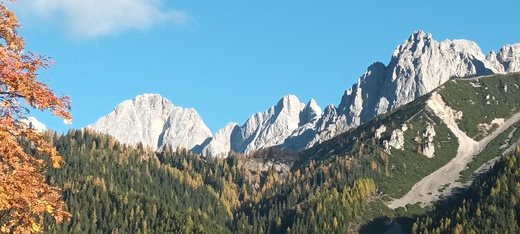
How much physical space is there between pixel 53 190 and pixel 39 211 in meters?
1.68

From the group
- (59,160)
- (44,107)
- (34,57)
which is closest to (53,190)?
(59,160)

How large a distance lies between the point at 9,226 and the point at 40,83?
19.7 feet

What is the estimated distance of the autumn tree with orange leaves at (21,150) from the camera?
25281mm

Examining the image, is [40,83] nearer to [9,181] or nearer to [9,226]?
[9,181]

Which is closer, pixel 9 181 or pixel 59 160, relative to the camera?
pixel 9 181

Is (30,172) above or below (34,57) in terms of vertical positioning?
below

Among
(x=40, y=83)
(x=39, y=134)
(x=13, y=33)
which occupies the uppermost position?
(x=13, y=33)

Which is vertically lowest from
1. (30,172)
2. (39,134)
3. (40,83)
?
(30,172)

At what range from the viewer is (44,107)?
26031 mm

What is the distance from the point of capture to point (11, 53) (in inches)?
1021

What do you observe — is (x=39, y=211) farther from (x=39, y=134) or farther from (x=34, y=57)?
(x=34, y=57)

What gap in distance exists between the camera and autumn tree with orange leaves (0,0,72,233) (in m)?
25.3

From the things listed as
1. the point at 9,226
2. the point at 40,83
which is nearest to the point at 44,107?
the point at 40,83

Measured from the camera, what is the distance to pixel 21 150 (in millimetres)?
26219
